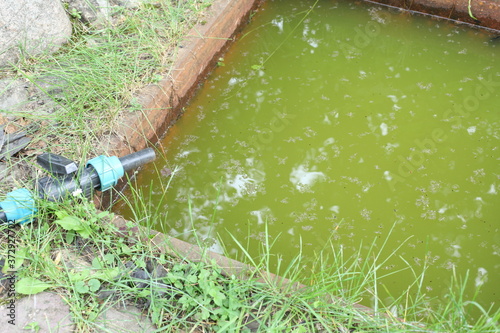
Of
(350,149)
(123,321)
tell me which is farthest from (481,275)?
(123,321)

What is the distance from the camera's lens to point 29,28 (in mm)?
2582

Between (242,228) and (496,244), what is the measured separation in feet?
4.03

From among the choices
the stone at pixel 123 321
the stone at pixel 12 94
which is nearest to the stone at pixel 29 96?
the stone at pixel 12 94

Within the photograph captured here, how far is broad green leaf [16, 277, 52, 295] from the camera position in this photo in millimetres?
Answer: 1674

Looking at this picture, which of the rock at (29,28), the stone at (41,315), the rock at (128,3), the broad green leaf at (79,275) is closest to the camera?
the stone at (41,315)

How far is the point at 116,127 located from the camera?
235 centimetres

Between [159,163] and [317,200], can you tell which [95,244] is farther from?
[317,200]

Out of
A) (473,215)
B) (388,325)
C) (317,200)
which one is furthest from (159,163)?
(473,215)

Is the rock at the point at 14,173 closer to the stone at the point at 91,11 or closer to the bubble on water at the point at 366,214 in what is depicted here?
the stone at the point at 91,11

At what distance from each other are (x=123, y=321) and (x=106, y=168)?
674 mm

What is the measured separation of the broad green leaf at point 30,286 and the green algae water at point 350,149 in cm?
55

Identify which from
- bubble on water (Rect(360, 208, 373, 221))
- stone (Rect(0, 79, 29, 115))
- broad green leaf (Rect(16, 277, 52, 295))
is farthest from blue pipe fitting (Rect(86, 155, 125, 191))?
bubble on water (Rect(360, 208, 373, 221))

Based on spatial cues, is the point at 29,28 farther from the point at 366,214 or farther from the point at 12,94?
the point at 366,214

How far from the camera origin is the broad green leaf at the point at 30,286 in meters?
1.67
